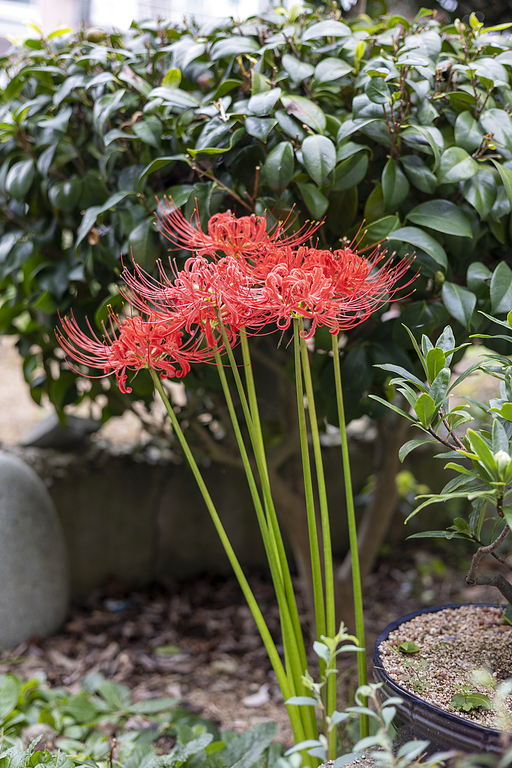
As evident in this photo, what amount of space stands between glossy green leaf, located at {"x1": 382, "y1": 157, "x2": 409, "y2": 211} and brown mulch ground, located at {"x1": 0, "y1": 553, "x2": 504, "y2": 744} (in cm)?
134

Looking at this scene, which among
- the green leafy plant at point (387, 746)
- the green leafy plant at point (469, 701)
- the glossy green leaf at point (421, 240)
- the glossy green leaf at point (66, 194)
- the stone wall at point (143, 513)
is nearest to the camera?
the green leafy plant at point (387, 746)

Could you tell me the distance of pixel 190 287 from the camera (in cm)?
93

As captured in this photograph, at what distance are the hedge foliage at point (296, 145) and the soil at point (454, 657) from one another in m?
0.50

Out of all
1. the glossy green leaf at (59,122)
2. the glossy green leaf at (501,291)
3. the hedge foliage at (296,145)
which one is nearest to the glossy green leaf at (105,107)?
the hedge foliage at (296,145)

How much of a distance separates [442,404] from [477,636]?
0.51 m

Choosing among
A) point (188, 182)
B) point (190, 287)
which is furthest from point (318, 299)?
point (188, 182)

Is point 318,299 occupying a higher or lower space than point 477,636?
higher

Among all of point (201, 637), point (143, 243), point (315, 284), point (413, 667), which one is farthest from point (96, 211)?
point (201, 637)

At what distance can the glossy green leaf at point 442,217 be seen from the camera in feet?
3.78

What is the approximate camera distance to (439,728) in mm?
808

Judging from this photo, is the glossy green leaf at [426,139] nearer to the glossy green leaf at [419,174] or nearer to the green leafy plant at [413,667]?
the glossy green leaf at [419,174]

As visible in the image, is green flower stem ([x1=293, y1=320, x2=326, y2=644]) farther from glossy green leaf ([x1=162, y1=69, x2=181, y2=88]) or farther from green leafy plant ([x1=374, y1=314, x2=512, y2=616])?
glossy green leaf ([x1=162, y1=69, x2=181, y2=88])

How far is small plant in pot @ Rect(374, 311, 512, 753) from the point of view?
0.78m

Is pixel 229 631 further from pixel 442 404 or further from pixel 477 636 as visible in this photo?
pixel 442 404
